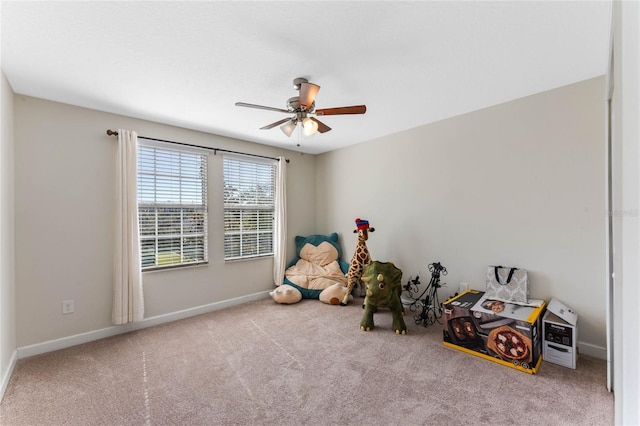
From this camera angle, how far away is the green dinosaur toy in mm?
2977

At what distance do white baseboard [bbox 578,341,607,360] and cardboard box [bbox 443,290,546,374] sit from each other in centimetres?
44

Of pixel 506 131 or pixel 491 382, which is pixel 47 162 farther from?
pixel 506 131

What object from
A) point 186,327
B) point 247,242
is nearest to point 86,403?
point 186,327

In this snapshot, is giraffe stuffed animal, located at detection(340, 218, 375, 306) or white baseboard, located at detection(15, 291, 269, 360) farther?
giraffe stuffed animal, located at detection(340, 218, 375, 306)

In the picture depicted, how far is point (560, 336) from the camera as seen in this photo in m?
2.23

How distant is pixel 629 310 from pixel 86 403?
299cm

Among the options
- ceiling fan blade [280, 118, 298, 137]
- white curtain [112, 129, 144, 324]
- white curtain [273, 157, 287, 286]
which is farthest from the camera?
white curtain [273, 157, 287, 286]

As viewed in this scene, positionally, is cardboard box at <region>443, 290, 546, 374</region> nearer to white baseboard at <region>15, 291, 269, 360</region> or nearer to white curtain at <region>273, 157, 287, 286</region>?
white curtain at <region>273, 157, 287, 286</region>

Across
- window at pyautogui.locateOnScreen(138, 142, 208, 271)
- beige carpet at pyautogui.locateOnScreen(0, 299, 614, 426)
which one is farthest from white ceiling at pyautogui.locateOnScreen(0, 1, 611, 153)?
beige carpet at pyautogui.locateOnScreen(0, 299, 614, 426)

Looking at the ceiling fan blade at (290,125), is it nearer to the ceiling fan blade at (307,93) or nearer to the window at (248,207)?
the ceiling fan blade at (307,93)

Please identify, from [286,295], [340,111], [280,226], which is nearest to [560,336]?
[340,111]

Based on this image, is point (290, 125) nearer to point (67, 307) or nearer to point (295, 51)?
point (295, 51)

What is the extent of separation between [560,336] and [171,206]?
4.24 meters

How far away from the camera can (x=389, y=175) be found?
13.0ft
